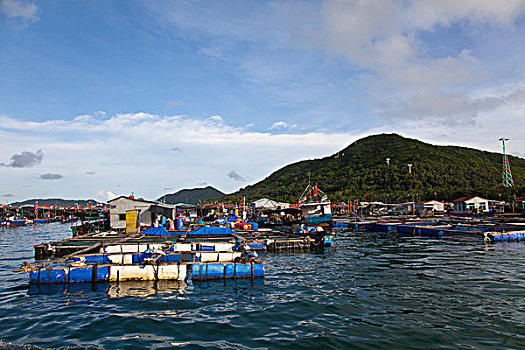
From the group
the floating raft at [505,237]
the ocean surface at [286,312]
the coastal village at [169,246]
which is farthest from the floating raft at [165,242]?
the floating raft at [505,237]

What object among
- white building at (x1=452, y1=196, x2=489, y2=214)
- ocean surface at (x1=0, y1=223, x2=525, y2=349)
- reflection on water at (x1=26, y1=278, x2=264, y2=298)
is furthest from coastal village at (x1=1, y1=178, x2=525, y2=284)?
white building at (x1=452, y1=196, x2=489, y2=214)

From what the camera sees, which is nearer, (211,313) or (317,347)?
(317,347)

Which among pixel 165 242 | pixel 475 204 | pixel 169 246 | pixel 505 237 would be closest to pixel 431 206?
pixel 475 204

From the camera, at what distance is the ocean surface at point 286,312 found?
519 inches

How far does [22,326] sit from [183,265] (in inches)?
363

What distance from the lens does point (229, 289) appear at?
2070 cm

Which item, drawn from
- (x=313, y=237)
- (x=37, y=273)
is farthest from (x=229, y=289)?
(x=313, y=237)

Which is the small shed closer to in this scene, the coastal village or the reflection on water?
the coastal village

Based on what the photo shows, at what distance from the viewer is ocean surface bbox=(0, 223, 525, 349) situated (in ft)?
43.2

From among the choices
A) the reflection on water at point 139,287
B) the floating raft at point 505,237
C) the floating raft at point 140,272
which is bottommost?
the floating raft at point 505,237

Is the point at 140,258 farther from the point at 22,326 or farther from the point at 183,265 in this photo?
the point at 22,326

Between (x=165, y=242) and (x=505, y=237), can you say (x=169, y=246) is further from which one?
(x=505, y=237)

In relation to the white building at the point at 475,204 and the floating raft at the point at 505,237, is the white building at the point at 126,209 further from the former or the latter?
the white building at the point at 475,204

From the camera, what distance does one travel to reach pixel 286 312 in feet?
54.5
